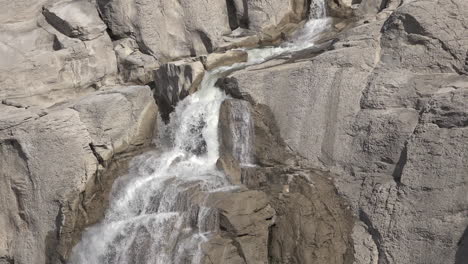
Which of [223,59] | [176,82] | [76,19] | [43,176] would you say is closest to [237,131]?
[176,82]

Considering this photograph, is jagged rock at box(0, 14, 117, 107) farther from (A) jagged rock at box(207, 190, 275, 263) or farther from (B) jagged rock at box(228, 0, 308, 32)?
(A) jagged rock at box(207, 190, 275, 263)

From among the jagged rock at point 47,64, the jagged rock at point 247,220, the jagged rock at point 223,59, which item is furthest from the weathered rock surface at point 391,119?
the jagged rock at point 47,64

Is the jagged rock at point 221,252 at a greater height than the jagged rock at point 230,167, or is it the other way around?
the jagged rock at point 230,167

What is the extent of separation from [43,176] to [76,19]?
6917mm

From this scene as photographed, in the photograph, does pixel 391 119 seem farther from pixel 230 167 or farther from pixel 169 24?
pixel 169 24

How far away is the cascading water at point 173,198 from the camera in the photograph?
15203 millimetres

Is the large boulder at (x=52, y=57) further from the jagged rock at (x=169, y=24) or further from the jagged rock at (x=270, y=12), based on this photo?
the jagged rock at (x=270, y=12)

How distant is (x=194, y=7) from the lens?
2308 cm

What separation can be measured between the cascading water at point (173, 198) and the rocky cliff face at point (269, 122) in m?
0.37

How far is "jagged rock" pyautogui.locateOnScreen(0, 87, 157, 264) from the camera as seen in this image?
58.2 ft

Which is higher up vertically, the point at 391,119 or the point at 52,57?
the point at 52,57

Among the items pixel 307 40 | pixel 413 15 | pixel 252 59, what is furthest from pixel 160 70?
pixel 413 15

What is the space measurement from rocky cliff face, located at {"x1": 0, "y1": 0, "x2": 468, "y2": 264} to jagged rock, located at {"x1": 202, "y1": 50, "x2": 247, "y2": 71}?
1.4 inches

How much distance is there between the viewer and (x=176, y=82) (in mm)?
19781
